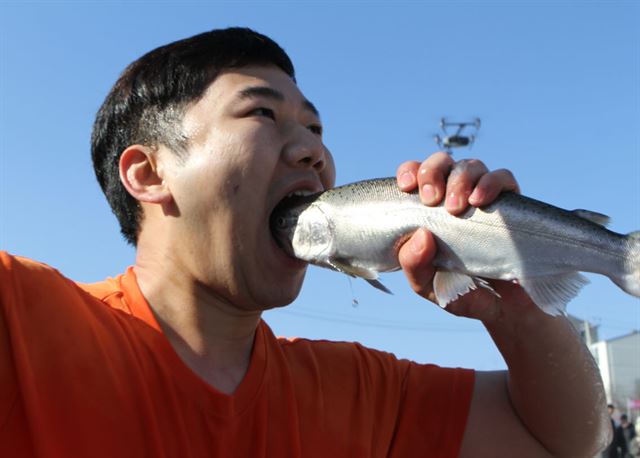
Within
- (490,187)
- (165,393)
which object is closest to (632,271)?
(490,187)

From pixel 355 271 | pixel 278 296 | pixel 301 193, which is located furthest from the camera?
pixel 301 193

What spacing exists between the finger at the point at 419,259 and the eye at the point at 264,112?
3.57 feet

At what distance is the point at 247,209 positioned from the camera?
358 centimetres

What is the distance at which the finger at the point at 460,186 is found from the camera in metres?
3.11

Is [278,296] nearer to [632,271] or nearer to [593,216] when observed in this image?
[593,216]

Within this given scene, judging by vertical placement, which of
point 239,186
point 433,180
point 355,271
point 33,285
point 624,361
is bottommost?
point 624,361

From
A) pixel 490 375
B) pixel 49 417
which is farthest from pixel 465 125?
pixel 49 417

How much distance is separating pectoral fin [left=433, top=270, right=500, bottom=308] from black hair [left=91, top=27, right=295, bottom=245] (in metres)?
1.49

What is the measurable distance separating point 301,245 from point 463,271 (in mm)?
823

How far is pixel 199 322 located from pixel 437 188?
136cm

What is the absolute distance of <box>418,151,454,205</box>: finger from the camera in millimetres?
3135

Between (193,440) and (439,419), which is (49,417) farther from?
(439,419)

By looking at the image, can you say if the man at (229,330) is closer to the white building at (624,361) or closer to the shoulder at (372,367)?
the shoulder at (372,367)

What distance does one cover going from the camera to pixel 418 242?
3.11 metres
